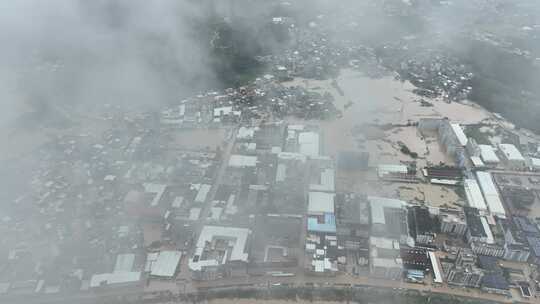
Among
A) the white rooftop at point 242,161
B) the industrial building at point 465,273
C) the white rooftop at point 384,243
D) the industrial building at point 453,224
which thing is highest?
the white rooftop at point 242,161

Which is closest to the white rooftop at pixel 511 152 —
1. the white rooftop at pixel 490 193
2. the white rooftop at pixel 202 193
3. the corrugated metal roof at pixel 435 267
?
the white rooftop at pixel 490 193

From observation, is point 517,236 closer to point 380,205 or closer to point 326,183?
point 380,205

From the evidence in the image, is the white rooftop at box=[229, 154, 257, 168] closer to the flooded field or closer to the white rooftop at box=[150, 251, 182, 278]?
the flooded field

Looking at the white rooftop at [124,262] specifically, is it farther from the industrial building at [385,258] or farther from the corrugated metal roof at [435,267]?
the corrugated metal roof at [435,267]

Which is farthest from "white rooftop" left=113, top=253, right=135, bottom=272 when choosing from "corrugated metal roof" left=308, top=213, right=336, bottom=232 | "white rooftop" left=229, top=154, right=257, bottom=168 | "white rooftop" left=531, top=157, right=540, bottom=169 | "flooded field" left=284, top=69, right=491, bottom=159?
"white rooftop" left=531, top=157, right=540, bottom=169

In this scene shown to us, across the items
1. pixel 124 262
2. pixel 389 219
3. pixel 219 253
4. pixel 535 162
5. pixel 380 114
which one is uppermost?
pixel 380 114

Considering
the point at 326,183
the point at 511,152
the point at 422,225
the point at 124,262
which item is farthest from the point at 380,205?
the point at 124,262

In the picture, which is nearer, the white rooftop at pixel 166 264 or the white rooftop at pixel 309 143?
the white rooftop at pixel 166 264
